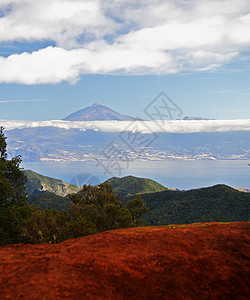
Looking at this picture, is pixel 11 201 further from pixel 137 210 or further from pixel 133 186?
pixel 133 186

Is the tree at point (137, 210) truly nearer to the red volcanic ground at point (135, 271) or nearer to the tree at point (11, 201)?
the tree at point (11, 201)

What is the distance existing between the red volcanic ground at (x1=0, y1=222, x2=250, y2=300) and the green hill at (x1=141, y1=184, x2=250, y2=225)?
66.4 m

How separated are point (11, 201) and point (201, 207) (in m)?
71.4

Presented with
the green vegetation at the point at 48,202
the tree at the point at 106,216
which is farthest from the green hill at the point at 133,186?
the tree at the point at 106,216

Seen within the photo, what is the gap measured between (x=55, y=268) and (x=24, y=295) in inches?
62.9

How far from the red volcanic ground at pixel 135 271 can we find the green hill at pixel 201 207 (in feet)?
218

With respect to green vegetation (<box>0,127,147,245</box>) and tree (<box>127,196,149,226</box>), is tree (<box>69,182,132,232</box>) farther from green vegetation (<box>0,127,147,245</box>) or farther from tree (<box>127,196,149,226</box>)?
tree (<box>127,196,149,226</box>)

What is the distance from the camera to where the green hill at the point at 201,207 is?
75.9 m

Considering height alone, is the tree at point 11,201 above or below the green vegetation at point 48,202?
above

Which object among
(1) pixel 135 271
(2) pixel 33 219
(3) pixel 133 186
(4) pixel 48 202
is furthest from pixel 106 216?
(3) pixel 133 186

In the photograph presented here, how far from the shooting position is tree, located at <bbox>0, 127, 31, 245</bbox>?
22.9 meters

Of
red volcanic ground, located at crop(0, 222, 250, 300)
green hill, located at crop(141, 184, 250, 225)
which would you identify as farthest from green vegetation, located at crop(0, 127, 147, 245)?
green hill, located at crop(141, 184, 250, 225)

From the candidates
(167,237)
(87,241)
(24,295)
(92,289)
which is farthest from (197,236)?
(24,295)

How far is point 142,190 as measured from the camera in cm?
16050
